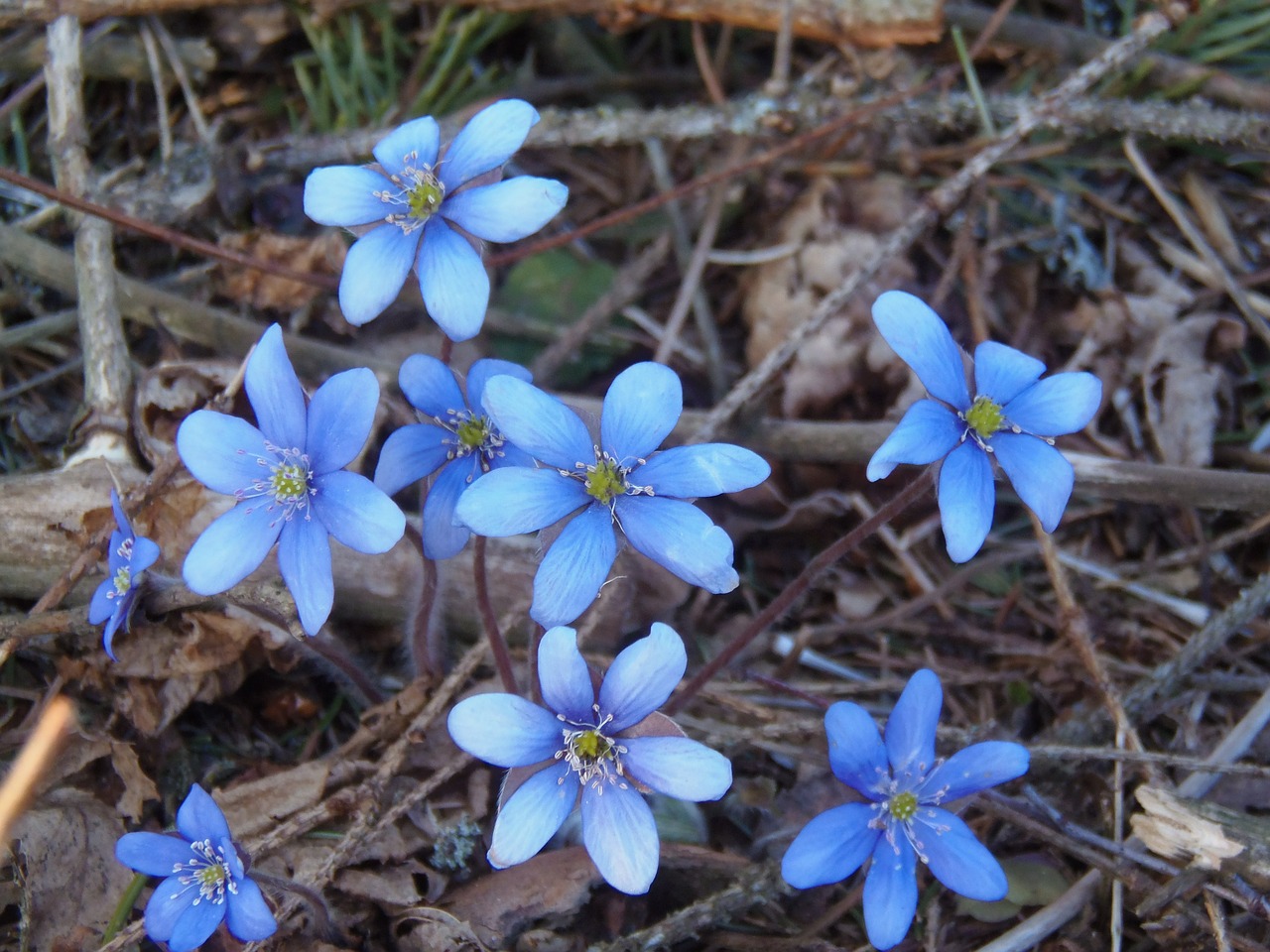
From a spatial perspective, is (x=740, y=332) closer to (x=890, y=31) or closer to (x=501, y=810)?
(x=890, y=31)

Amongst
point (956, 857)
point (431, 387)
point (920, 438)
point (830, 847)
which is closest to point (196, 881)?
point (431, 387)

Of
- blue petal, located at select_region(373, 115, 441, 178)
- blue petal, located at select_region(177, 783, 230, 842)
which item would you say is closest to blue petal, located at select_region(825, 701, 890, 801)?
blue petal, located at select_region(177, 783, 230, 842)

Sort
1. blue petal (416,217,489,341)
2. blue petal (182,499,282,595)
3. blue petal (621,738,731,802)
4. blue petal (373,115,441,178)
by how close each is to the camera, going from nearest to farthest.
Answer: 1. blue petal (621,738,731,802)
2. blue petal (182,499,282,595)
3. blue petal (416,217,489,341)
4. blue petal (373,115,441,178)

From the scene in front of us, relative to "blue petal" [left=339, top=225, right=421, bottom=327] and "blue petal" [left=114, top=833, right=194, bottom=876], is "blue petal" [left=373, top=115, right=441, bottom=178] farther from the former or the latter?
"blue petal" [left=114, top=833, right=194, bottom=876]

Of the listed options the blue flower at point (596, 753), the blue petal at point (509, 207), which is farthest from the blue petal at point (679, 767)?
the blue petal at point (509, 207)

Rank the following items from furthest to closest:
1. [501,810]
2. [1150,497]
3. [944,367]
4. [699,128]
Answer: [699,128], [1150,497], [944,367], [501,810]

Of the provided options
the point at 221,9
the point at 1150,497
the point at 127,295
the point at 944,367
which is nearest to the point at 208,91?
the point at 221,9

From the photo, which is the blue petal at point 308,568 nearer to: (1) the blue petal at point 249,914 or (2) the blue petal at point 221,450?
(2) the blue petal at point 221,450
